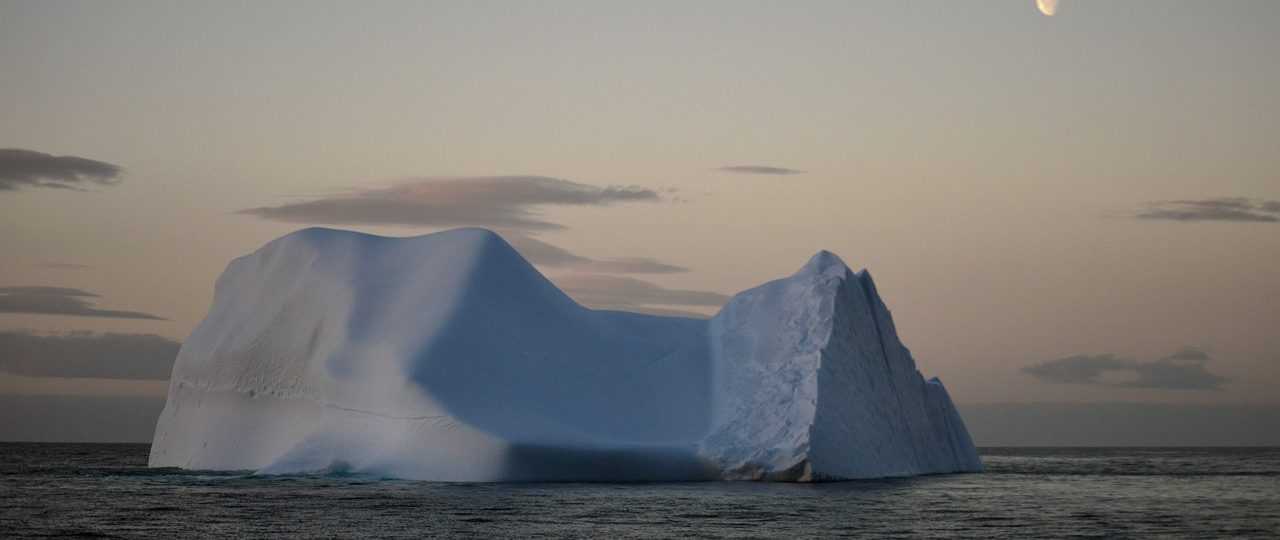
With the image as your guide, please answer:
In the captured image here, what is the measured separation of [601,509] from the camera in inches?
922

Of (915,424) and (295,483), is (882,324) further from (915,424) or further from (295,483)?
(295,483)

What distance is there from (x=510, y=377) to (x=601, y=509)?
8.43m

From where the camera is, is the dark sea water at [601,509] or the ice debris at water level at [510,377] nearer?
the dark sea water at [601,509]

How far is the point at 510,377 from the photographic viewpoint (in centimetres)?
3136

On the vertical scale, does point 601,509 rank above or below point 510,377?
below

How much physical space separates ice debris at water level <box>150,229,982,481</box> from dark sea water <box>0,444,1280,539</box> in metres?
0.81

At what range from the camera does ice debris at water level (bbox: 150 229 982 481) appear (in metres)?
29.4

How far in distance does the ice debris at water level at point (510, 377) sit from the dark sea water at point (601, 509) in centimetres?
81

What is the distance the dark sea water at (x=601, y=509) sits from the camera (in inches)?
796

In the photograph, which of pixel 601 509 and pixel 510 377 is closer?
pixel 601 509

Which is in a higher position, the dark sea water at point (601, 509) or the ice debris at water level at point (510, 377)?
the ice debris at water level at point (510, 377)

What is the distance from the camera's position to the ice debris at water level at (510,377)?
2939 cm

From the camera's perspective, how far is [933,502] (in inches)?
1034

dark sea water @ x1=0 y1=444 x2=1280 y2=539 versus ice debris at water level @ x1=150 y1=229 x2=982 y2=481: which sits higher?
ice debris at water level @ x1=150 y1=229 x2=982 y2=481
